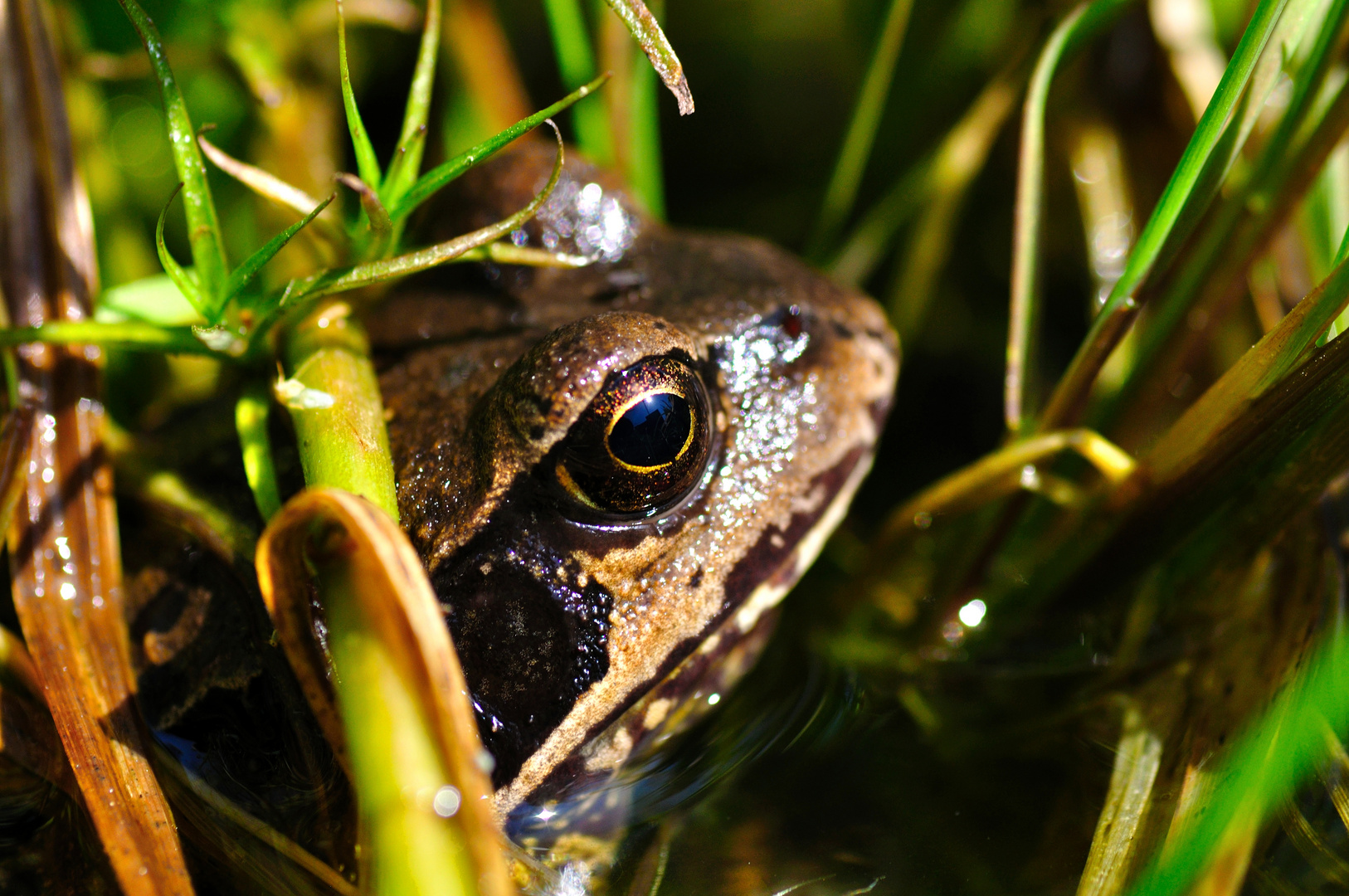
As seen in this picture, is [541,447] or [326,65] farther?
[326,65]

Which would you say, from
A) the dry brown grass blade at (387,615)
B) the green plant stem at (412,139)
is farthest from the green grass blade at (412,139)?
the dry brown grass blade at (387,615)

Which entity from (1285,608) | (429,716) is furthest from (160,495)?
(1285,608)

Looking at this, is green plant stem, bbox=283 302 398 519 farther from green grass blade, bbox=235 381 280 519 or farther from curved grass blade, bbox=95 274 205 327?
curved grass blade, bbox=95 274 205 327

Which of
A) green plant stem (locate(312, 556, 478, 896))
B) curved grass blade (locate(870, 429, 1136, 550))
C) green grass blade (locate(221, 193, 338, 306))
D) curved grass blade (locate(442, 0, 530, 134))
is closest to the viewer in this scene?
green plant stem (locate(312, 556, 478, 896))

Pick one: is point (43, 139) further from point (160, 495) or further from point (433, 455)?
point (433, 455)

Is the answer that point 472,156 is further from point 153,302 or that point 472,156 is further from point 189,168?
point 153,302

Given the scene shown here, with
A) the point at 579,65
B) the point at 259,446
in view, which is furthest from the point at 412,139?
the point at 579,65

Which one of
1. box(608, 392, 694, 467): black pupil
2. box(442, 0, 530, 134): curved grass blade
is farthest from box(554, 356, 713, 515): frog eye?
box(442, 0, 530, 134): curved grass blade
